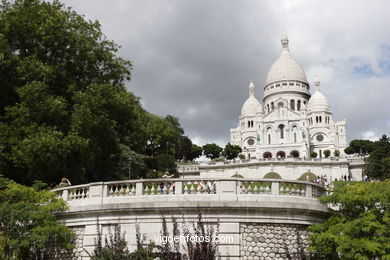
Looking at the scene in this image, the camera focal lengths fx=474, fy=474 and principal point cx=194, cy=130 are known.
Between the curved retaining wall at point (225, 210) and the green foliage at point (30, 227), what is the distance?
3.62ft

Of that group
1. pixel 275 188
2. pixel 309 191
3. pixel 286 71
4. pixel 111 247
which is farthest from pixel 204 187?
pixel 286 71

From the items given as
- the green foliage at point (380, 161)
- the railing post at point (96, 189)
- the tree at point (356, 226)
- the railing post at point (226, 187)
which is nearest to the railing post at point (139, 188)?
the railing post at point (96, 189)

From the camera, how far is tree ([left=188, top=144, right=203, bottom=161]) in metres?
Result: 110

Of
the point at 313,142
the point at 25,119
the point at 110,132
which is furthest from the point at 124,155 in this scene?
the point at 313,142

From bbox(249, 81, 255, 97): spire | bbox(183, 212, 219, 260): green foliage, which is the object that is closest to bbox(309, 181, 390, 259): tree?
bbox(183, 212, 219, 260): green foliage

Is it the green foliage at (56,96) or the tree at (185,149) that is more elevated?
the tree at (185,149)

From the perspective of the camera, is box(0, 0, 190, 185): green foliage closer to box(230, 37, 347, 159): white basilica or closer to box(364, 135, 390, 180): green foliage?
box(364, 135, 390, 180): green foliage

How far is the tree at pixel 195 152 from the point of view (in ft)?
363

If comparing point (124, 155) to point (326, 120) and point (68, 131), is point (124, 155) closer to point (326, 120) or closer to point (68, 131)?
point (68, 131)

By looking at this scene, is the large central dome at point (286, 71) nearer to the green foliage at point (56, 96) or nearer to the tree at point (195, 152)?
the tree at point (195, 152)

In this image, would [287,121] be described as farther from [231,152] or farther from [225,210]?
[225,210]

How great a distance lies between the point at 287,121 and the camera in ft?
369

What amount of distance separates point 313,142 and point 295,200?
103 meters

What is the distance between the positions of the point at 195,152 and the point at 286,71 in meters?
37.2
